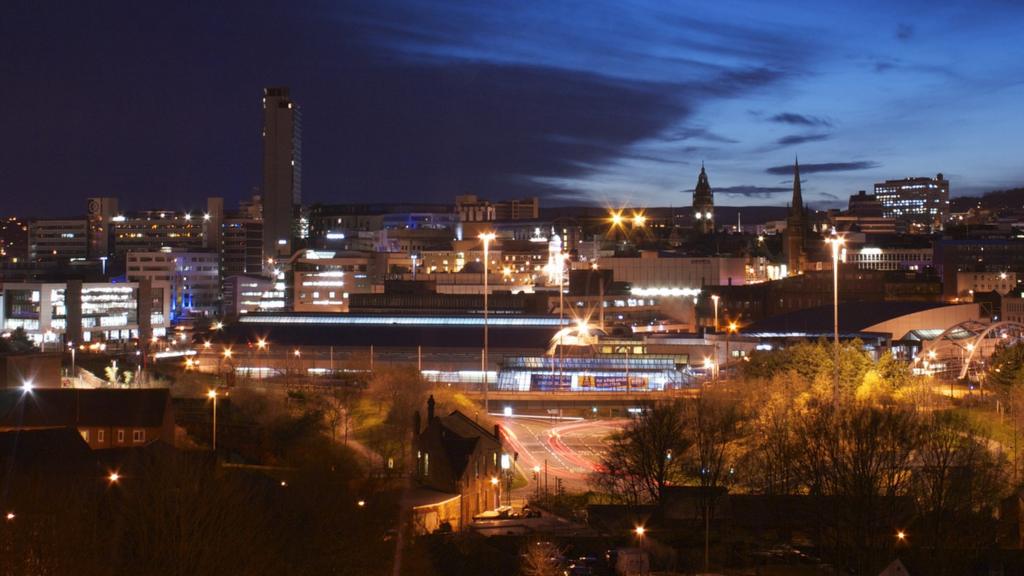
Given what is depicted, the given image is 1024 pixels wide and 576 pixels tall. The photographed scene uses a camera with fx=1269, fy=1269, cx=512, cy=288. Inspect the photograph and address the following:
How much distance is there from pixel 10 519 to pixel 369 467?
12.7 m

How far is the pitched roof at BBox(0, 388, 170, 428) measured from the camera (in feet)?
103

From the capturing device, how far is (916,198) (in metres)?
170

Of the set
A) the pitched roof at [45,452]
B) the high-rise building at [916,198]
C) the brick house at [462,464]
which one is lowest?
the brick house at [462,464]

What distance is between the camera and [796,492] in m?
26.1

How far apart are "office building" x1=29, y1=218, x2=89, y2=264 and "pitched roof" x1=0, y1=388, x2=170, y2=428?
292ft

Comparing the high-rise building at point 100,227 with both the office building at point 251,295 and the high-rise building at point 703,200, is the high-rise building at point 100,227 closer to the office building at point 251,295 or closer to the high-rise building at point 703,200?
the office building at point 251,295

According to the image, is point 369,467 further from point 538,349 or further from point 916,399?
point 538,349

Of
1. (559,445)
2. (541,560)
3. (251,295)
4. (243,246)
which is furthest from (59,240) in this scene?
(541,560)

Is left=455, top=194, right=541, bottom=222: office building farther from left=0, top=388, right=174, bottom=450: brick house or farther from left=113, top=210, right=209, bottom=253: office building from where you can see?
left=0, top=388, right=174, bottom=450: brick house

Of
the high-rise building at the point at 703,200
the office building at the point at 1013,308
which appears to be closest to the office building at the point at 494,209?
the high-rise building at the point at 703,200

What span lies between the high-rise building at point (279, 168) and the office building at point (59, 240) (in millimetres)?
19408

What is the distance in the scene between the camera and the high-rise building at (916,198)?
168 meters

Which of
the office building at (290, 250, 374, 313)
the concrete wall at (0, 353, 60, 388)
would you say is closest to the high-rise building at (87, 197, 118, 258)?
the office building at (290, 250, 374, 313)

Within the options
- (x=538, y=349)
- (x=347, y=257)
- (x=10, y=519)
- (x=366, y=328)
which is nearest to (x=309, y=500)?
(x=10, y=519)
